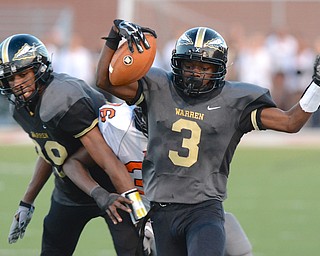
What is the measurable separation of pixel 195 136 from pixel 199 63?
1.32 feet

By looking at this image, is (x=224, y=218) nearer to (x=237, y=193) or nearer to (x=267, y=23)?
(x=237, y=193)

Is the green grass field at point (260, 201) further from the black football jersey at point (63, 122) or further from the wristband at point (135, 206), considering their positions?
the wristband at point (135, 206)

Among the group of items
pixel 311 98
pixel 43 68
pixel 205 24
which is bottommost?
pixel 205 24

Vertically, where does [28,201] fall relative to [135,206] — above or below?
below

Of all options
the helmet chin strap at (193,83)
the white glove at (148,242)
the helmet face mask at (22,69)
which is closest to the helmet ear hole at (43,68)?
the helmet face mask at (22,69)

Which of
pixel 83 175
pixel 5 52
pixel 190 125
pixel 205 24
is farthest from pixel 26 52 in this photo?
pixel 205 24

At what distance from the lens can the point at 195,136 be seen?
16.1 feet

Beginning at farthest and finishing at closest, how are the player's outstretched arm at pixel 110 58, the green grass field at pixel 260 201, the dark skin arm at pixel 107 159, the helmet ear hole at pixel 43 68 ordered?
1. the green grass field at pixel 260 201
2. the helmet ear hole at pixel 43 68
3. the dark skin arm at pixel 107 159
4. the player's outstretched arm at pixel 110 58

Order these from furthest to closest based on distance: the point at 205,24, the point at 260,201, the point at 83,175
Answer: the point at 205,24 < the point at 260,201 < the point at 83,175

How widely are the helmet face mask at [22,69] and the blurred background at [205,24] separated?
10558 millimetres

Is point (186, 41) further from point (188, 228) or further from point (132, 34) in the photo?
point (188, 228)

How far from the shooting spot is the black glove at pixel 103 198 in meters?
4.93

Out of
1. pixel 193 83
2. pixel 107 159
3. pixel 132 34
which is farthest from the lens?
pixel 107 159

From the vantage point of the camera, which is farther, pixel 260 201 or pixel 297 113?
pixel 260 201
